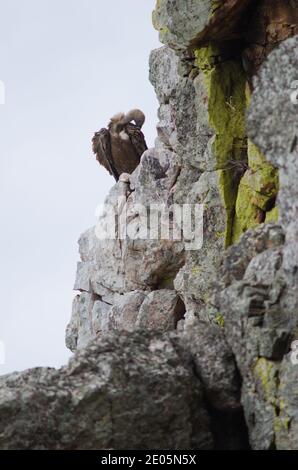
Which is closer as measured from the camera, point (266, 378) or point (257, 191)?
point (266, 378)

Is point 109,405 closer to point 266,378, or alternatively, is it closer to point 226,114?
point 266,378

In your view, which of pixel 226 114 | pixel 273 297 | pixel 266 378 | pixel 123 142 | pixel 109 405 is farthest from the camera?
pixel 123 142

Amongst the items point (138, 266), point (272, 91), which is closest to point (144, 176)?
point (138, 266)

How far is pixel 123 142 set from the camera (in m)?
27.0

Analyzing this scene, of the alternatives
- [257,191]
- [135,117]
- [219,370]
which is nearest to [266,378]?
[219,370]

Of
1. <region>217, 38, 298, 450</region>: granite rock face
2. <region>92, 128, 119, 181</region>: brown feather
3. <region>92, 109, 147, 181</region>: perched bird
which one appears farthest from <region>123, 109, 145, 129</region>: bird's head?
<region>217, 38, 298, 450</region>: granite rock face

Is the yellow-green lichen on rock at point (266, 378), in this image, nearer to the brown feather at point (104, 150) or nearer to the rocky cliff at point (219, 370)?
the rocky cliff at point (219, 370)

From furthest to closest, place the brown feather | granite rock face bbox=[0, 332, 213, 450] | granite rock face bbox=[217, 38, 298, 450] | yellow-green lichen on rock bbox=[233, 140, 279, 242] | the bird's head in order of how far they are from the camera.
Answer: the brown feather
the bird's head
yellow-green lichen on rock bbox=[233, 140, 279, 242]
granite rock face bbox=[217, 38, 298, 450]
granite rock face bbox=[0, 332, 213, 450]

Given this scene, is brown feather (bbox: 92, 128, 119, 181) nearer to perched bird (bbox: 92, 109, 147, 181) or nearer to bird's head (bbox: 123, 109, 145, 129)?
perched bird (bbox: 92, 109, 147, 181)

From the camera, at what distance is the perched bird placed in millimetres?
26984

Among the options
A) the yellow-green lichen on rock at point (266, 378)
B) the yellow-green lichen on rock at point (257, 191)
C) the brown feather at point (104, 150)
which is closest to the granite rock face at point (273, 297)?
the yellow-green lichen on rock at point (266, 378)

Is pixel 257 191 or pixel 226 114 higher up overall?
pixel 226 114
